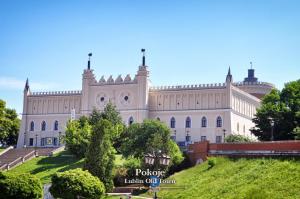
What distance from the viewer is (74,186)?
36594mm

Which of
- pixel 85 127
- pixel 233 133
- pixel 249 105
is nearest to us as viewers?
pixel 85 127

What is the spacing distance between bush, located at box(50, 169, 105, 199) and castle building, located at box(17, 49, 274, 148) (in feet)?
108

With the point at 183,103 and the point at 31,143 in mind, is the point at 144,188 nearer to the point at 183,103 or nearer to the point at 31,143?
the point at 183,103

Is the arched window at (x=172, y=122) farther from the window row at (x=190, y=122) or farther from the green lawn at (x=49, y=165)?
the green lawn at (x=49, y=165)

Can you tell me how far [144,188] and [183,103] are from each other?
29581mm

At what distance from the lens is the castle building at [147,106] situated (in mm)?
70750

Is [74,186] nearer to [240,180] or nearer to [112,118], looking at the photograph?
[240,180]

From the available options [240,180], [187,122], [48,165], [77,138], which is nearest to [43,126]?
[187,122]

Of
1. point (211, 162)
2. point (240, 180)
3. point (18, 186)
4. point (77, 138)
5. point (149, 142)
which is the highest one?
point (77, 138)

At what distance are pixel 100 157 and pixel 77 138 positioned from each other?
19.6m

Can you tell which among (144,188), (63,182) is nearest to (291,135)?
(144,188)

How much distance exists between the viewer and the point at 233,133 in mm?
70250

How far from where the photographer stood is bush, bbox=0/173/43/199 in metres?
35.4

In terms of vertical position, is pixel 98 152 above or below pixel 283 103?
below
